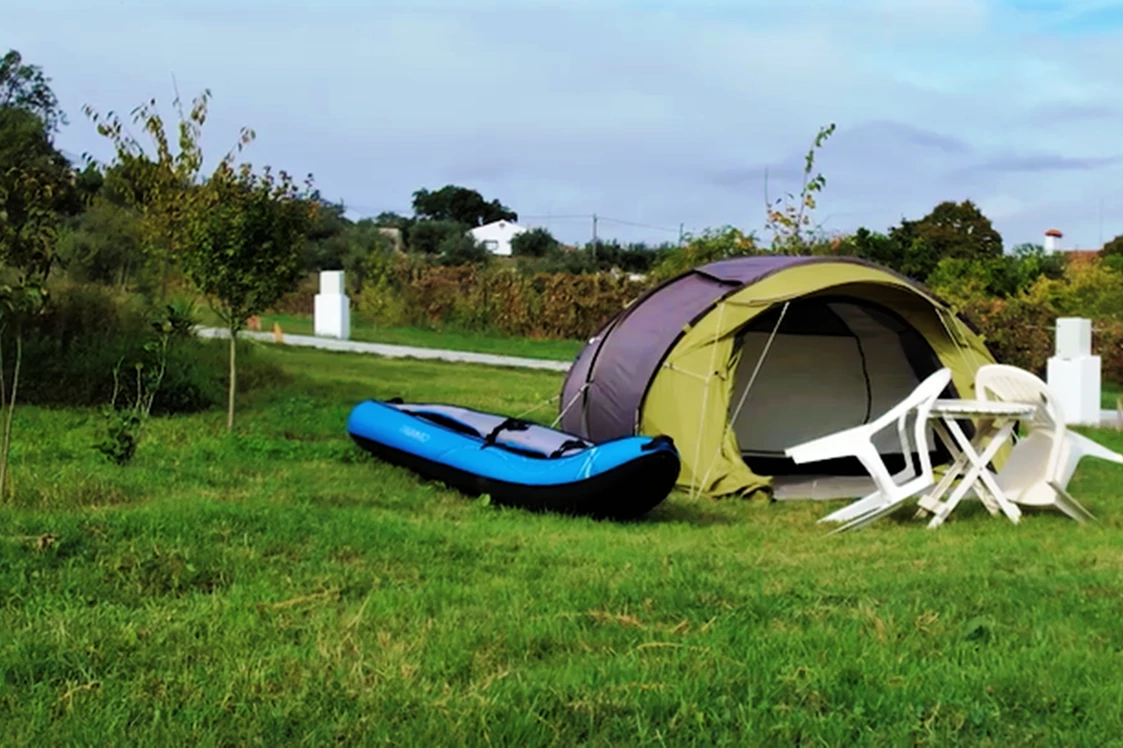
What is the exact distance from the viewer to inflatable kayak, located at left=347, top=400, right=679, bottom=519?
725 centimetres

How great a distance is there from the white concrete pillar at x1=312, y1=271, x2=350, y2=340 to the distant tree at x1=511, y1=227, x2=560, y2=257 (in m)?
23.5

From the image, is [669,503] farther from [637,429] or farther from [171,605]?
[171,605]

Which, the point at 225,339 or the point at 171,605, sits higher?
the point at 225,339

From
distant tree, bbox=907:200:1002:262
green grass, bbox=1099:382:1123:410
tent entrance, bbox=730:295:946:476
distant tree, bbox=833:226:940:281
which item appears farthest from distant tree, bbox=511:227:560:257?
tent entrance, bbox=730:295:946:476

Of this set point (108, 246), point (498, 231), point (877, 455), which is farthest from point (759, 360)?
point (498, 231)

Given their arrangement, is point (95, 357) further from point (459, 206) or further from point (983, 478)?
point (459, 206)

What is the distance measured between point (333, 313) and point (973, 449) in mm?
19261

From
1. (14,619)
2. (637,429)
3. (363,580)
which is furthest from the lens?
(637,429)

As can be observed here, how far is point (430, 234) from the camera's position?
4906cm

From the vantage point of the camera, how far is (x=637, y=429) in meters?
9.16

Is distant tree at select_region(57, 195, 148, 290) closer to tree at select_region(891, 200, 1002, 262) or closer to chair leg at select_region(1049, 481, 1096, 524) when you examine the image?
chair leg at select_region(1049, 481, 1096, 524)

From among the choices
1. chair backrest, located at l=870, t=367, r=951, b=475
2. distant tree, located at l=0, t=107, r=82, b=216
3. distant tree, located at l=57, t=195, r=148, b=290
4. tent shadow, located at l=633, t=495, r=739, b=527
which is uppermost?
distant tree, located at l=0, t=107, r=82, b=216

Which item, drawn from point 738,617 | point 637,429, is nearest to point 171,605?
point 738,617

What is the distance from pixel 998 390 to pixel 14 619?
21.3 feet
